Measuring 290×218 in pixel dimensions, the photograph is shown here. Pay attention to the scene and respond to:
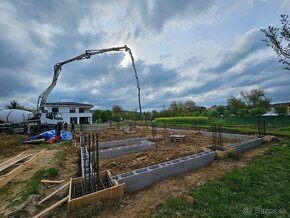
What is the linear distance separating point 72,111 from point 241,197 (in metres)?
37.1

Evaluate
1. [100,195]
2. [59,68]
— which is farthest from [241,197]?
[59,68]

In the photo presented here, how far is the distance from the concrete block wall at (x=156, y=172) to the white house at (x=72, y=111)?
110ft

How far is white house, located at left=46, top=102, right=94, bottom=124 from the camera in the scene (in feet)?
116

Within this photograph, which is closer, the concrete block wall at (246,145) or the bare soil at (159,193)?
the bare soil at (159,193)

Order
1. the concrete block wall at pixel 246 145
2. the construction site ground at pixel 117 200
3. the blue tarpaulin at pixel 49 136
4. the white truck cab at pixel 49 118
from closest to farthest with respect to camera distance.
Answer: the construction site ground at pixel 117 200, the concrete block wall at pixel 246 145, the blue tarpaulin at pixel 49 136, the white truck cab at pixel 49 118

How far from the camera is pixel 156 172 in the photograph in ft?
14.6

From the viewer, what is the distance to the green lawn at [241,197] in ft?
9.92

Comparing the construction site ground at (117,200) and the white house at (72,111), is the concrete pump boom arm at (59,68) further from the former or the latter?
the white house at (72,111)

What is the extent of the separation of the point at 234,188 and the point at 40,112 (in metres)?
16.0

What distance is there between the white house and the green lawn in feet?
115

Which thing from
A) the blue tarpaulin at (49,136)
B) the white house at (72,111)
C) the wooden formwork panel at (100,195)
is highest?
the white house at (72,111)

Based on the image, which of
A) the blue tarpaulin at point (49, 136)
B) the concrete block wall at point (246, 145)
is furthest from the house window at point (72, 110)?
the concrete block wall at point (246, 145)

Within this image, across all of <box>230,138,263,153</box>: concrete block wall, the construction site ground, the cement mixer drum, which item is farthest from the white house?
<box>230,138,263,153</box>: concrete block wall

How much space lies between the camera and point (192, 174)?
4.98 m
